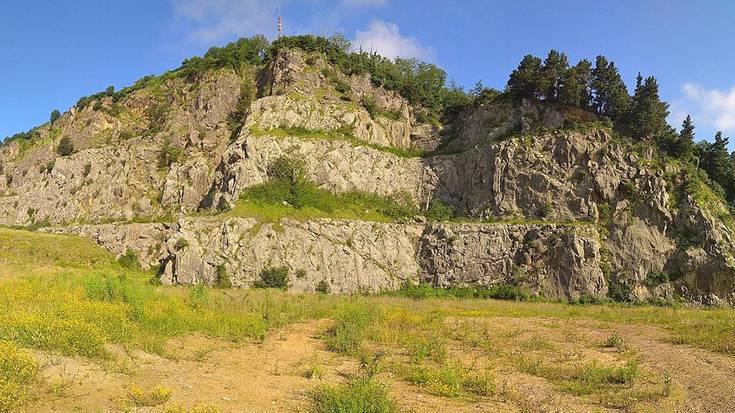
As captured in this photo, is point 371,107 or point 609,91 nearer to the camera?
point 609,91

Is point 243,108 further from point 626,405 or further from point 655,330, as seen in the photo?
point 626,405

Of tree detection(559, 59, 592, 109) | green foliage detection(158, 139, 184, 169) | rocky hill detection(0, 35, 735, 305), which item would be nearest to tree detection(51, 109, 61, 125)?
rocky hill detection(0, 35, 735, 305)

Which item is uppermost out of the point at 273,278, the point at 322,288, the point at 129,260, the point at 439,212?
the point at 439,212

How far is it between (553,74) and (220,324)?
1994 inches

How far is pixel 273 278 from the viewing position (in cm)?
4084

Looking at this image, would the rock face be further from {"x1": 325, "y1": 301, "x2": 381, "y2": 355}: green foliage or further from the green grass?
{"x1": 325, "y1": 301, "x2": 381, "y2": 355}: green foliage

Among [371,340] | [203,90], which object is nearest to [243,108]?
[203,90]

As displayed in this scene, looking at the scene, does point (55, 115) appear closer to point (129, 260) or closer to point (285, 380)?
point (129, 260)

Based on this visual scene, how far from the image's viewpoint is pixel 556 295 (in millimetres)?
42688

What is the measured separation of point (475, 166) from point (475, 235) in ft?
39.2

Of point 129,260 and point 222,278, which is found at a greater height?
point 129,260

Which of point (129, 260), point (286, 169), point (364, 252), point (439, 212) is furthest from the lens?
point (439, 212)

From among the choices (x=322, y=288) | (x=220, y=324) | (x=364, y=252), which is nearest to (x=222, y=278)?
(x=322, y=288)

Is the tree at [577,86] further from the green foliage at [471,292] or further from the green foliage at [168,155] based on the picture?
the green foliage at [168,155]
